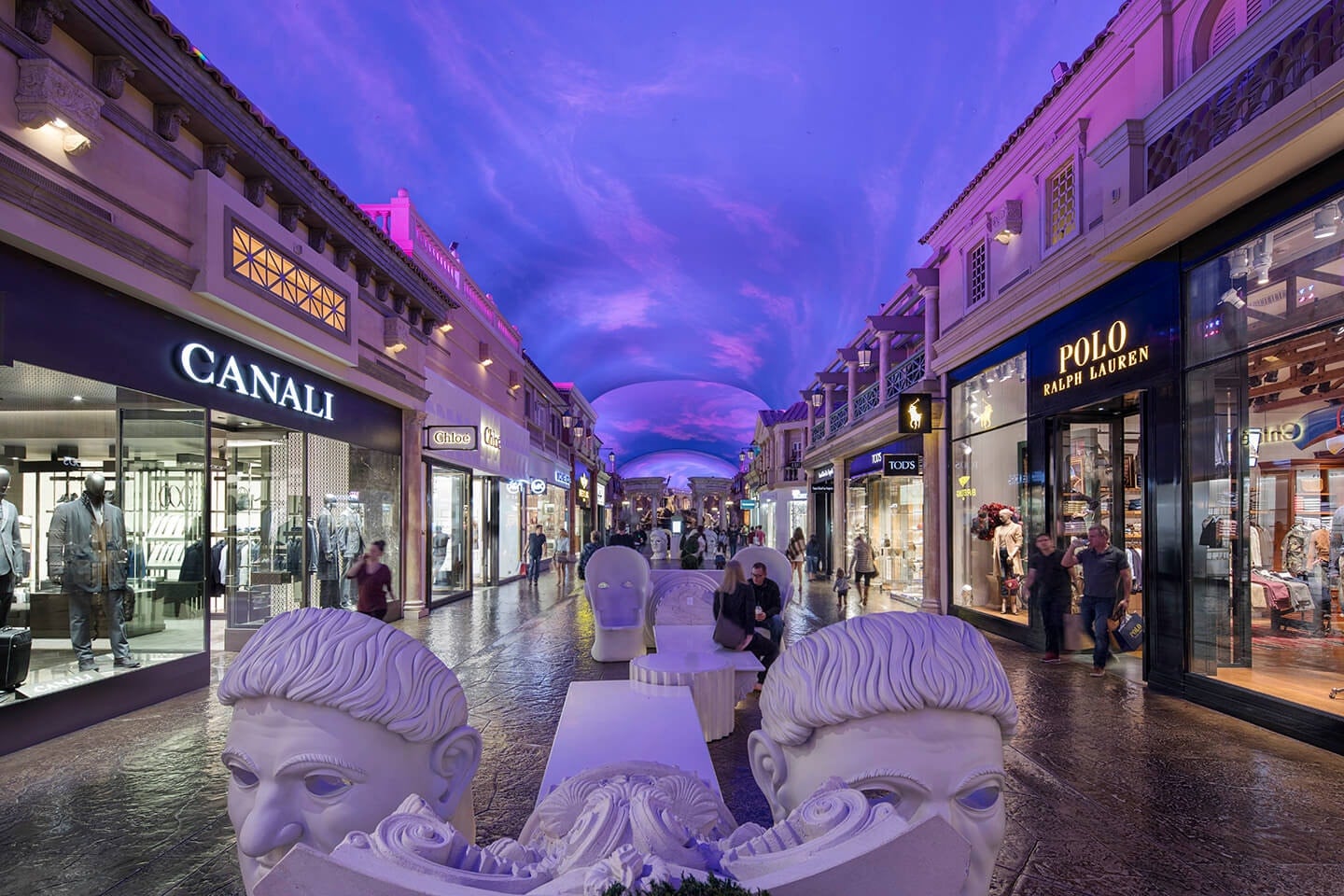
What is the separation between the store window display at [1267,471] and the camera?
239 inches

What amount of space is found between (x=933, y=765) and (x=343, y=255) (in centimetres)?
1086

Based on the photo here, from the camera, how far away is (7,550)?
6.02 meters

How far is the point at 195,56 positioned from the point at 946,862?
8.47m

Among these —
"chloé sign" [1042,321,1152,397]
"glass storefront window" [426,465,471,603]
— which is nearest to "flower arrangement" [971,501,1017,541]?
"chloé sign" [1042,321,1152,397]

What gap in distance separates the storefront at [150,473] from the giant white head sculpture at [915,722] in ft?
20.6

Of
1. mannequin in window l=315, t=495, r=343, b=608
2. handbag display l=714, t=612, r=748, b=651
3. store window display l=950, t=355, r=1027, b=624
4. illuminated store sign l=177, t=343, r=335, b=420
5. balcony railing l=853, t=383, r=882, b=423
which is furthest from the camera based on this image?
balcony railing l=853, t=383, r=882, b=423

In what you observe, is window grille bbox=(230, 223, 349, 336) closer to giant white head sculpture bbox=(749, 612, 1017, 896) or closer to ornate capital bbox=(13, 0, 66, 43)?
ornate capital bbox=(13, 0, 66, 43)

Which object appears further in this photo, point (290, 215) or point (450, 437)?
point (450, 437)

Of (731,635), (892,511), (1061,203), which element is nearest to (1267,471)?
(1061,203)

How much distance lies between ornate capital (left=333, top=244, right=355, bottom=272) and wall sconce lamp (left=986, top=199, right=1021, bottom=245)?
29.8 ft

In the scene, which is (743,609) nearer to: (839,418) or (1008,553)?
(1008,553)

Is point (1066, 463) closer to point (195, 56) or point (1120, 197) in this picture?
point (1120, 197)

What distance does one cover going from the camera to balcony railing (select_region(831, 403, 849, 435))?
Answer: 21.3m

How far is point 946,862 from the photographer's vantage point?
987mm
